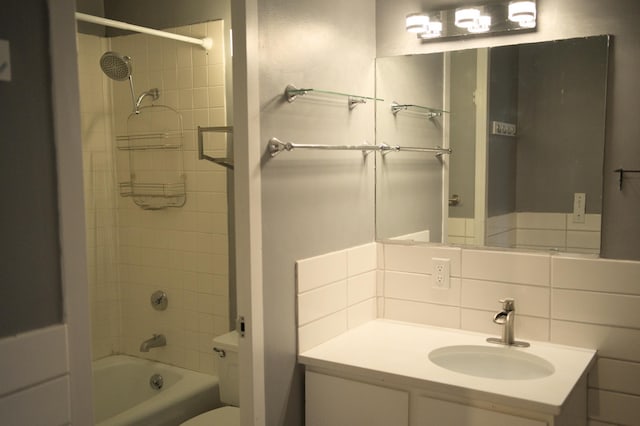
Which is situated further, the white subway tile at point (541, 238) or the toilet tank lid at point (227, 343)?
the toilet tank lid at point (227, 343)

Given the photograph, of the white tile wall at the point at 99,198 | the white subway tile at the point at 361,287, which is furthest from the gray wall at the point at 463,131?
the white tile wall at the point at 99,198

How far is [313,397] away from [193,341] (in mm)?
1259

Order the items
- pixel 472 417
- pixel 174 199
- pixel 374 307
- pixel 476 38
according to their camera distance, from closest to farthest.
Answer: pixel 472 417 < pixel 476 38 < pixel 374 307 < pixel 174 199

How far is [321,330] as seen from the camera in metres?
2.21

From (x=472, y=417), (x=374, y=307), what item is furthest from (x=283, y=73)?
(x=472, y=417)

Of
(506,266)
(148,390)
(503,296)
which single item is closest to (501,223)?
(506,266)

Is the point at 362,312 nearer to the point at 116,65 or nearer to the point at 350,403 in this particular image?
the point at 350,403

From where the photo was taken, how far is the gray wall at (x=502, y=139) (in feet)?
7.38

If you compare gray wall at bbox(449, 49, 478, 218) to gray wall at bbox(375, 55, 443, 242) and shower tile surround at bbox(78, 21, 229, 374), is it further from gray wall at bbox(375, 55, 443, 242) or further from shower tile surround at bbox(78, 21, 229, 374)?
shower tile surround at bbox(78, 21, 229, 374)

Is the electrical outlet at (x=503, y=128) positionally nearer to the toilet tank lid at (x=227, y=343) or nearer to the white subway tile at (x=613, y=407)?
the white subway tile at (x=613, y=407)

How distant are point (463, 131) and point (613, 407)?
1137 mm

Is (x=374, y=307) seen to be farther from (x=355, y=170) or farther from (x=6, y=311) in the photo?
(x=6, y=311)

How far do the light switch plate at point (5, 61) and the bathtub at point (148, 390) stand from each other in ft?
6.56

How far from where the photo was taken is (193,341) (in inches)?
126
